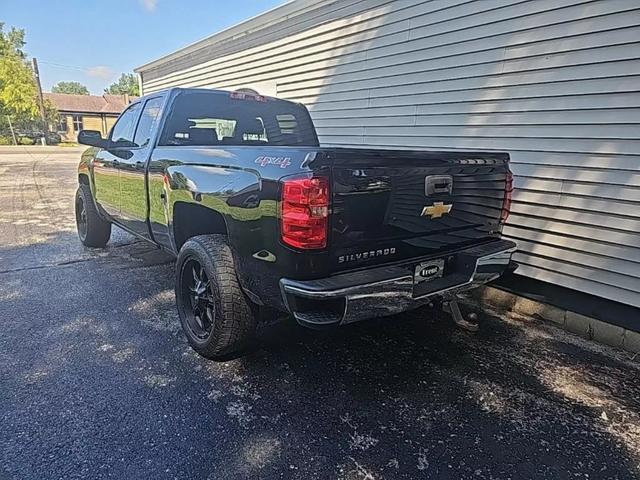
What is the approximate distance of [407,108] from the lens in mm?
5172

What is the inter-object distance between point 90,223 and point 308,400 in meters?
4.25

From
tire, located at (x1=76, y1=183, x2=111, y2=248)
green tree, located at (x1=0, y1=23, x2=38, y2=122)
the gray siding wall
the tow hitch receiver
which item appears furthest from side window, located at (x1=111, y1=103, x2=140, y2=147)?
green tree, located at (x1=0, y1=23, x2=38, y2=122)

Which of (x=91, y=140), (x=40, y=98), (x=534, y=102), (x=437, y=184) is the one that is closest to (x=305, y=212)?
(x=437, y=184)

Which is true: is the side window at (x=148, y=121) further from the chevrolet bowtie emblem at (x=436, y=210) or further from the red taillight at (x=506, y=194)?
the red taillight at (x=506, y=194)

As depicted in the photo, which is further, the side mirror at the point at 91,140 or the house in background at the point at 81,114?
the house in background at the point at 81,114

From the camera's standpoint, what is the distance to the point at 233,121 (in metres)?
4.01

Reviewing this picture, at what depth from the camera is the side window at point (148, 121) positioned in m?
3.82

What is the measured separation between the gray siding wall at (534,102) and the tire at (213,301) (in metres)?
2.84

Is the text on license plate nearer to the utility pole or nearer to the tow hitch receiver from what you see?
the tow hitch receiver

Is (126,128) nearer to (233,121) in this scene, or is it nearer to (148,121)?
(148,121)

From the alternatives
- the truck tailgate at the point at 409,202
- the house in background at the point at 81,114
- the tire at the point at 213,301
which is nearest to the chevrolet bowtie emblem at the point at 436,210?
the truck tailgate at the point at 409,202

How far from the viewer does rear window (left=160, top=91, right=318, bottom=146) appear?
369 cm

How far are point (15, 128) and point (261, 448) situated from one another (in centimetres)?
4867

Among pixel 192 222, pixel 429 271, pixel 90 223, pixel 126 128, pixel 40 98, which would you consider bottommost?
pixel 90 223
